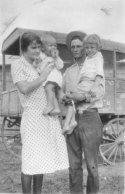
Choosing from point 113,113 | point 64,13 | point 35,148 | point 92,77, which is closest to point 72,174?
point 35,148

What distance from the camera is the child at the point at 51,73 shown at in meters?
2.76

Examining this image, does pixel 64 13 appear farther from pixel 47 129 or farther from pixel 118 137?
pixel 118 137

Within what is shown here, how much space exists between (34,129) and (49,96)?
0.31 m

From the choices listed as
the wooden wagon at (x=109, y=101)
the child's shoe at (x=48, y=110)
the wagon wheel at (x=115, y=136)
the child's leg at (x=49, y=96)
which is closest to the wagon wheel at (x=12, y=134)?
the wooden wagon at (x=109, y=101)

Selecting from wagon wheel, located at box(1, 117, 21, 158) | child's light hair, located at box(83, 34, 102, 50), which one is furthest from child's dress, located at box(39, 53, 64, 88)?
wagon wheel, located at box(1, 117, 21, 158)

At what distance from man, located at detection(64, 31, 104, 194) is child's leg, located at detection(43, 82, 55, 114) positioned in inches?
8.2

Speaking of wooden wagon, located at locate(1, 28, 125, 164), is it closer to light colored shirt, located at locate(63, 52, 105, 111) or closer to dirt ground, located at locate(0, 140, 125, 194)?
dirt ground, located at locate(0, 140, 125, 194)

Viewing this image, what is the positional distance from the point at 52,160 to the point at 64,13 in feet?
6.47

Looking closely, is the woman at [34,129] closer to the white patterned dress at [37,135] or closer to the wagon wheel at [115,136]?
the white patterned dress at [37,135]

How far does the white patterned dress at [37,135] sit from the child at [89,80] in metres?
0.16

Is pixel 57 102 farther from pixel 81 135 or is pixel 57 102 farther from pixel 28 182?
pixel 28 182

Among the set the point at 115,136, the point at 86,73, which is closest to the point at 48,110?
the point at 86,73

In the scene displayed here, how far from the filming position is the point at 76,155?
295cm

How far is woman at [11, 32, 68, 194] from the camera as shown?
2660 mm
